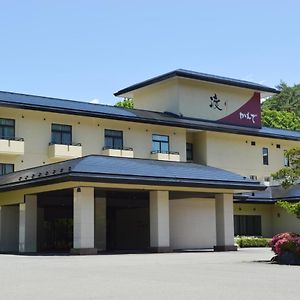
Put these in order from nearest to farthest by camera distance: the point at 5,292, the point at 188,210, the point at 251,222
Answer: the point at 5,292, the point at 188,210, the point at 251,222

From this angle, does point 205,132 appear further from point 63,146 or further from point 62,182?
point 62,182

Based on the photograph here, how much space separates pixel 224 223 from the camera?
3203 centimetres

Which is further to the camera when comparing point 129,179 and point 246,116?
point 246,116

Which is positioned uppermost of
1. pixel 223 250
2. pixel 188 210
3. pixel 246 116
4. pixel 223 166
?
pixel 246 116

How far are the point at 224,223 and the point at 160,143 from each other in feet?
41.0

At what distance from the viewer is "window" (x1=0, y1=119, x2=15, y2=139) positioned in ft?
119

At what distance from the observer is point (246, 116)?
50125mm

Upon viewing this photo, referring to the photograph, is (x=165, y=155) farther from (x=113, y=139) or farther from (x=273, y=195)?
(x=273, y=195)

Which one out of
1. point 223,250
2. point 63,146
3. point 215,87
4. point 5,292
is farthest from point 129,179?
point 215,87

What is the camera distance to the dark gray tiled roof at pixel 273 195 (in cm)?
4150

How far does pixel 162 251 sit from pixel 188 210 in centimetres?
554

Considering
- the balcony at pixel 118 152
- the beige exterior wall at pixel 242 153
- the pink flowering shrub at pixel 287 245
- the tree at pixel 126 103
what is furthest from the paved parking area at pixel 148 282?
the tree at pixel 126 103

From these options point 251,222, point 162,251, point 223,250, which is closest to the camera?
point 162,251

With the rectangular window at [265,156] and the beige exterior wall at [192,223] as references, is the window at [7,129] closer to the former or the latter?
the beige exterior wall at [192,223]
